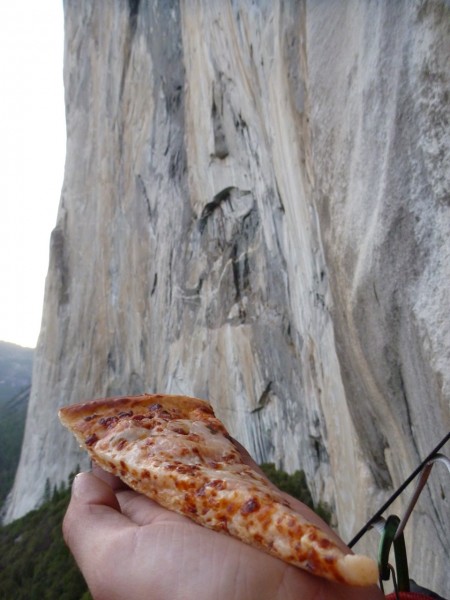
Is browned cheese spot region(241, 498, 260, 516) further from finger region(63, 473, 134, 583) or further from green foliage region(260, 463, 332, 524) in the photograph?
green foliage region(260, 463, 332, 524)

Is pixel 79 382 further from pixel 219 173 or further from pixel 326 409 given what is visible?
pixel 326 409

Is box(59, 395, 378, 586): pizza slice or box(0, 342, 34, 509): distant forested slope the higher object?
box(59, 395, 378, 586): pizza slice

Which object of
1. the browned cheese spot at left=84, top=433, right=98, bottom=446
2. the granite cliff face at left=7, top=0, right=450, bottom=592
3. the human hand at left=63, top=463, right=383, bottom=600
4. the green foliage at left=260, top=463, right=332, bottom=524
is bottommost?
the green foliage at left=260, top=463, right=332, bottom=524

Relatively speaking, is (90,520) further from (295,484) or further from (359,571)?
(295,484)

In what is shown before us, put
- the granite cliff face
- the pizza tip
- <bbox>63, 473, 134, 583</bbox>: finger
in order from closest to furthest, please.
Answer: the pizza tip < <bbox>63, 473, 134, 583</bbox>: finger < the granite cliff face

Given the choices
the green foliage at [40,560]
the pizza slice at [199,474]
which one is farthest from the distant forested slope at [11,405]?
the pizza slice at [199,474]

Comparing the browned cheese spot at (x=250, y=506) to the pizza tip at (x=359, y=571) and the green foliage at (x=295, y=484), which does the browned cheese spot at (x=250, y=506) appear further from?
the green foliage at (x=295, y=484)

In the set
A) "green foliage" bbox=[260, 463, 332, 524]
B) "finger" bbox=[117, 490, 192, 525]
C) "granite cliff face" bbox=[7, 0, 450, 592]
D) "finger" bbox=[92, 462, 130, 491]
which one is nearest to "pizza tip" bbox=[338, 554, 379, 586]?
"finger" bbox=[117, 490, 192, 525]
